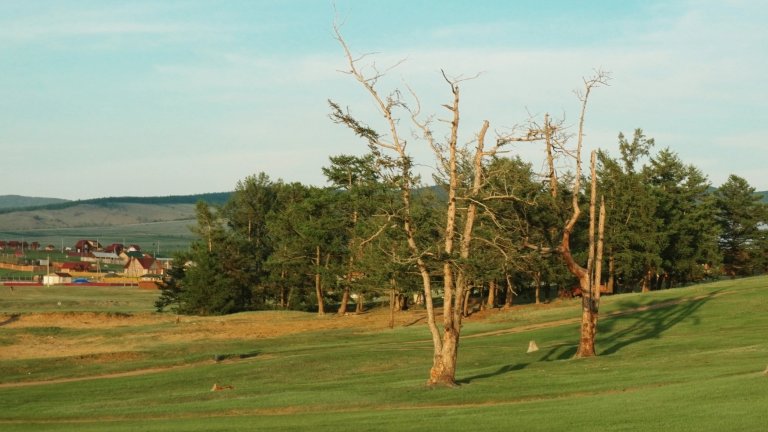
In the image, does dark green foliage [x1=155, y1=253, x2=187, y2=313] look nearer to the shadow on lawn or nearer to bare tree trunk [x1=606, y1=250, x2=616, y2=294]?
bare tree trunk [x1=606, y1=250, x2=616, y2=294]

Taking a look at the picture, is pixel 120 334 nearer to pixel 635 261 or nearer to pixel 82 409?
pixel 82 409

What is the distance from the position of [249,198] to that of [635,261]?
200 feet

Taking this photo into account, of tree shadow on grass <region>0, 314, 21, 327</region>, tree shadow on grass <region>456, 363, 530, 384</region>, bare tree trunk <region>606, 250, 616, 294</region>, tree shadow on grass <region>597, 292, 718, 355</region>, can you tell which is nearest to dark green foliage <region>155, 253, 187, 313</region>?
tree shadow on grass <region>0, 314, 21, 327</region>

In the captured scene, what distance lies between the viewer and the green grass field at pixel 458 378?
24453 mm

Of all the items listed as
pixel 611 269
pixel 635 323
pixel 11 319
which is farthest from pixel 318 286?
pixel 635 323

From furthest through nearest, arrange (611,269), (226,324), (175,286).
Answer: (175,286)
(611,269)
(226,324)

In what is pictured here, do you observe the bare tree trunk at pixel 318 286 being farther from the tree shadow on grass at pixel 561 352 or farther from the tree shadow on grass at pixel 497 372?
the tree shadow on grass at pixel 497 372

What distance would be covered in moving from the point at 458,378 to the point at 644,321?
25.7m

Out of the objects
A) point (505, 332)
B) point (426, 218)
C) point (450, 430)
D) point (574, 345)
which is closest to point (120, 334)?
point (505, 332)

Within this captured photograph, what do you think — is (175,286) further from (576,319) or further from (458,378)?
(458,378)

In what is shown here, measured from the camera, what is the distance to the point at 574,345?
1954 inches

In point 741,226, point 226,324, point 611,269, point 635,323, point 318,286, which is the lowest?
point 226,324

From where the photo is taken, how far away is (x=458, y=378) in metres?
36.2

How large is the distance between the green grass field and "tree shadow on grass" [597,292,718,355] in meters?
0.15
